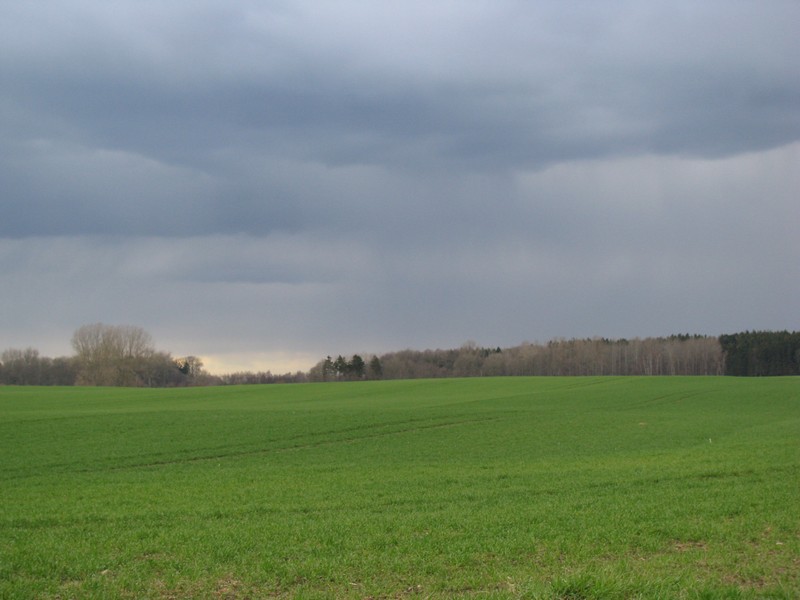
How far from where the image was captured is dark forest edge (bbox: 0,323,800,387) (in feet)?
532

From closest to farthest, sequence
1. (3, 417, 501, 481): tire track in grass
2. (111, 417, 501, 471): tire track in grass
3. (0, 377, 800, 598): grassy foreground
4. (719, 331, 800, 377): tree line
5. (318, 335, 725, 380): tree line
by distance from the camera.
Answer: (0, 377, 800, 598): grassy foreground, (3, 417, 501, 481): tire track in grass, (111, 417, 501, 471): tire track in grass, (719, 331, 800, 377): tree line, (318, 335, 725, 380): tree line

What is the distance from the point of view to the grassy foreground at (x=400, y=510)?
10.8 m

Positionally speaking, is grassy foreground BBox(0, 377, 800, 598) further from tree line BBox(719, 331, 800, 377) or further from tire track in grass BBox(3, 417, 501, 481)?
tree line BBox(719, 331, 800, 377)

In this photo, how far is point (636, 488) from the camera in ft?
65.2

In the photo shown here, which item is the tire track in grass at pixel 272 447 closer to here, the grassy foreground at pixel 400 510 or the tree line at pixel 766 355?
the grassy foreground at pixel 400 510

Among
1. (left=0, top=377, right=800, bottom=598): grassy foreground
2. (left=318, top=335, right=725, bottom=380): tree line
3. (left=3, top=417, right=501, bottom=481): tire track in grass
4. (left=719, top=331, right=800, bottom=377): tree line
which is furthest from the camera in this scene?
(left=318, top=335, right=725, bottom=380): tree line

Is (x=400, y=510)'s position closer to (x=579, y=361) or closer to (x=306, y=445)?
(x=306, y=445)

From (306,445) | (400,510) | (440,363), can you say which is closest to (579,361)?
(440,363)

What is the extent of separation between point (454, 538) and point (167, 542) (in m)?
5.04

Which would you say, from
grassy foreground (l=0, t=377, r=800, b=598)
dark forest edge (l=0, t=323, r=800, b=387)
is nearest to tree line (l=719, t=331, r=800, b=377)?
dark forest edge (l=0, t=323, r=800, b=387)

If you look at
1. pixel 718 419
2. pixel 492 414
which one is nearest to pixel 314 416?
pixel 492 414

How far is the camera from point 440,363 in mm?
198875

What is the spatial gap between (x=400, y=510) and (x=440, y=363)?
18237 cm

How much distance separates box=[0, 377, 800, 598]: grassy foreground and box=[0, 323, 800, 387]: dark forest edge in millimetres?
125278
